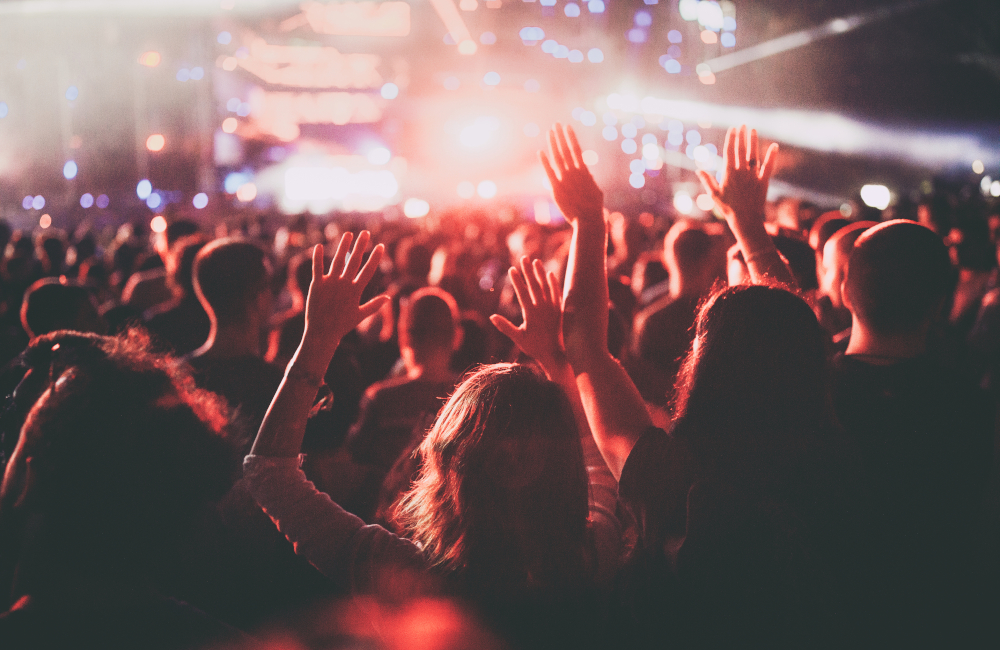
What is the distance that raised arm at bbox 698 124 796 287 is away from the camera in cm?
217

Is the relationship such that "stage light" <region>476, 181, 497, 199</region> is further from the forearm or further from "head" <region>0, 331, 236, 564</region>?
"head" <region>0, 331, 236, 564</region>

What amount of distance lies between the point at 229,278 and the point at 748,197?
6.51ft

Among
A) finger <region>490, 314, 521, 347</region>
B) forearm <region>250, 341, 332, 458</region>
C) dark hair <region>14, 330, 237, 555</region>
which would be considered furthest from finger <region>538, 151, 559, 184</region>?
dark hair <region>14, 330, 237, 555</region>

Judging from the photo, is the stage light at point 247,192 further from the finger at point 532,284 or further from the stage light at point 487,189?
the finger at point 532,284

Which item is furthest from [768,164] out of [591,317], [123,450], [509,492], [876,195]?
[876,195]

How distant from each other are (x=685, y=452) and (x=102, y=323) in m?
3.21

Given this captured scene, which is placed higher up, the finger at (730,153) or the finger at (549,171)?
the finger at (730,153)

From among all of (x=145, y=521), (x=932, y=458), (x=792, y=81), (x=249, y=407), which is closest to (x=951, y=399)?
(x=932, y=458)

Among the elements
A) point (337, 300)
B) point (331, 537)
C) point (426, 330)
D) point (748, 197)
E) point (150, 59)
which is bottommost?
point (331, 537)

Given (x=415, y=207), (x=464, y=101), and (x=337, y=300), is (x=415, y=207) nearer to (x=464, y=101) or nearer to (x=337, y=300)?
(x=464, y=101)

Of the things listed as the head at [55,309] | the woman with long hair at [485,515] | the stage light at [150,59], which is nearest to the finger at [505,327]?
the woman with long hair at [485,515]

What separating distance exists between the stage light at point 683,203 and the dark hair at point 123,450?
21.6m

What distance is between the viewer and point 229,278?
2.71 m

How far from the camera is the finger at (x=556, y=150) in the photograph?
197cm
